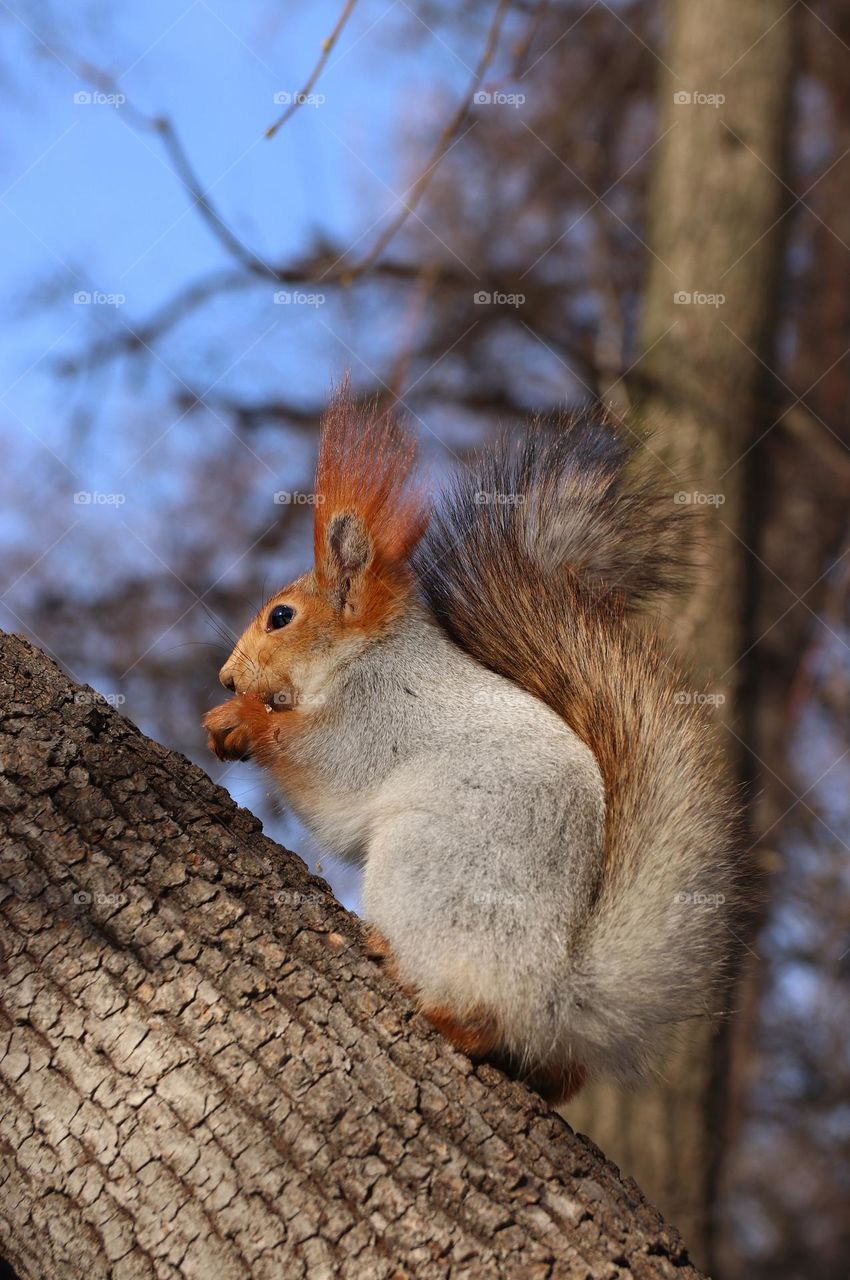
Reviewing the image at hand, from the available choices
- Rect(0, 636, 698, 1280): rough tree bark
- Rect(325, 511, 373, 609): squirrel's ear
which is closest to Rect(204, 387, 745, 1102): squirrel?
Rect(325, 511, 373, 609): squirrel's ear

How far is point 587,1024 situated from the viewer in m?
1.77

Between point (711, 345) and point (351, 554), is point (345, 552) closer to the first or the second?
point (351, 554)

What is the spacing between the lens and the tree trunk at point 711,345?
386 cm

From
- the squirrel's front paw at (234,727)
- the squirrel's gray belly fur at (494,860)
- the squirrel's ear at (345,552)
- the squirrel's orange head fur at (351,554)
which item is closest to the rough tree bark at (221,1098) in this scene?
the squirrel's gray belly fur at (494,860)

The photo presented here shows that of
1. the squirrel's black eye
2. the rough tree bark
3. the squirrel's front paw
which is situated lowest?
the rough tree bark

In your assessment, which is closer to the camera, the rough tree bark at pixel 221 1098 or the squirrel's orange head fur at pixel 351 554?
the rough tree bark at pixel 221 1098

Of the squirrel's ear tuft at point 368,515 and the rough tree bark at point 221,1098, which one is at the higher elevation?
the squirrel's ear tuft at point 368,515

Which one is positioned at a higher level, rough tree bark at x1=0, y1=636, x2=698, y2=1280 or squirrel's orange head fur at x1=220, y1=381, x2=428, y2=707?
squirrel's orange head fur at x1=220, y1=381, x2=428, y2=707

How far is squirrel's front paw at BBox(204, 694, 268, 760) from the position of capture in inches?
86.2

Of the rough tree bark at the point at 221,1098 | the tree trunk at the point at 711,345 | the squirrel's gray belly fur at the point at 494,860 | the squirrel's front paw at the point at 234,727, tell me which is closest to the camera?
the rough tree bark at the point at 221,1098

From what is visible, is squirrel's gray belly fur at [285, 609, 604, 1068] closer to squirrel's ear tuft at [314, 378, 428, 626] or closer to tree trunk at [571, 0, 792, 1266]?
squirrel's ear tuft at [314, 378, 428, 626]

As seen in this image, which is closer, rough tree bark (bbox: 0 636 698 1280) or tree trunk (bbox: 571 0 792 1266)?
rough tree bark (bbox: 0 636 698 1280)

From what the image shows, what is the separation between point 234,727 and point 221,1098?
848 millimetres

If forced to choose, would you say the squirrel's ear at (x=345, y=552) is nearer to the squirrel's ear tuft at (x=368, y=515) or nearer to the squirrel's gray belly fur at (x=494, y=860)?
the squirrel's ear tuft at (x=368, y=515)
